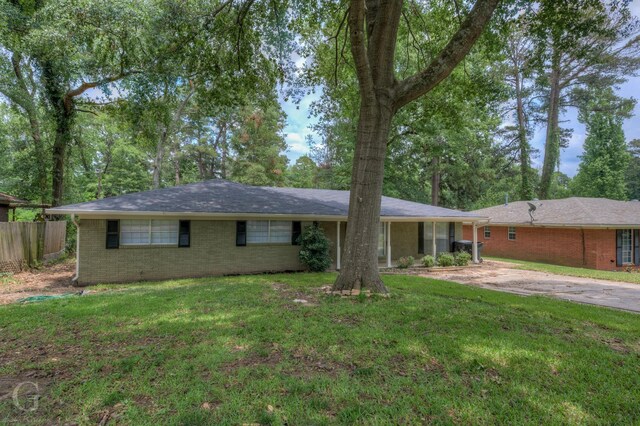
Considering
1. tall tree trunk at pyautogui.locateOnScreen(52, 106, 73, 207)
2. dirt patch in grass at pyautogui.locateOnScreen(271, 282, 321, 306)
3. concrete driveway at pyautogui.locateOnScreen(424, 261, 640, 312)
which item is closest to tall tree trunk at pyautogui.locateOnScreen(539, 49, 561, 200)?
concrete driveway at pyautogui.locateOnScreen(424, 261, 640, 312)

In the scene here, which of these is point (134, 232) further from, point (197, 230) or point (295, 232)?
point (295, 232)

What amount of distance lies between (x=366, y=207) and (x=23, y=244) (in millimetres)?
13175

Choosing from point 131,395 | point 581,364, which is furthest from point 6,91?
point 581,364

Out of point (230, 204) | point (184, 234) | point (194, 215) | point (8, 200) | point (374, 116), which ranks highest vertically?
point (374, 116)

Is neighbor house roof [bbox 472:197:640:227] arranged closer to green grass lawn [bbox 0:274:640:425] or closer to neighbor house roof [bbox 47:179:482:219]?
neighbor house roof [bbox 47:179:482:219]

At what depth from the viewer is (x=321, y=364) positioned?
3670 mm

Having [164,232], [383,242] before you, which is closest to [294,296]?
[164,232]

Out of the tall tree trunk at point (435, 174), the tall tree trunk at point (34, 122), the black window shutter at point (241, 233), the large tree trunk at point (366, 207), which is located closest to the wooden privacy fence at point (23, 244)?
the tall tree trunk at point (34, 122)

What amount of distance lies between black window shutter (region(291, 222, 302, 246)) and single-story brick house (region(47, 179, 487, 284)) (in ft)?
0.13

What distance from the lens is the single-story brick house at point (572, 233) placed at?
54.6 ft

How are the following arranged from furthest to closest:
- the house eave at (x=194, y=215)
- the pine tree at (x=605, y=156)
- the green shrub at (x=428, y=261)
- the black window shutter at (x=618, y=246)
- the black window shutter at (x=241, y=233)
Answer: the pine tree at (x=605, y=156)
the black window shutter at (x=618, y=246)
the green shrub at (x=428, y=261)
the black window shutter at (x=241, y=233)
the house eave at (x=194, y=215)

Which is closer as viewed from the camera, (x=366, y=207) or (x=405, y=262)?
(x=366, y=207)

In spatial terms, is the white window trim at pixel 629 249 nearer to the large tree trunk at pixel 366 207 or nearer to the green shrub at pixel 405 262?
the green shrub at pixel 405 262

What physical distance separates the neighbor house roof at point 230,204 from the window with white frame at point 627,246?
8.22 m
